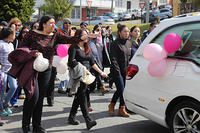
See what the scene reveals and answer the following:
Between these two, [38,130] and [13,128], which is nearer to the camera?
[38,130]

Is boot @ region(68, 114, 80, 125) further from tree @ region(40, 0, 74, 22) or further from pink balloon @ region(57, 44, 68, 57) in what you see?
tree @ region(40, 0, 74, 22)

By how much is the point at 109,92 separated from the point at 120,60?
2845 mm

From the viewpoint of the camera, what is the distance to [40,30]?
4629 millimetres

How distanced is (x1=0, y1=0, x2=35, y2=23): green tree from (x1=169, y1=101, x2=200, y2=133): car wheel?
2036cm

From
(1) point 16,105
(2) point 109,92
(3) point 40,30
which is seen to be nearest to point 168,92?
(3) point 40,30

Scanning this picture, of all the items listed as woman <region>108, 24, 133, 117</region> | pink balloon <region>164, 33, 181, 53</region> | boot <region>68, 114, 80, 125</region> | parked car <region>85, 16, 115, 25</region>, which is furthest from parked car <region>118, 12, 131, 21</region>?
pink balloon <region>164, 33, 181, 53</region>

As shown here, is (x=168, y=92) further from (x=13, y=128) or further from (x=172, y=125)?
(x=13, y=128)

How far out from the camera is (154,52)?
4164mm

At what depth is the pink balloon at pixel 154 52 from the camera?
163 inches

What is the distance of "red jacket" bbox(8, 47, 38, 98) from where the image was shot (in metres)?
4.41

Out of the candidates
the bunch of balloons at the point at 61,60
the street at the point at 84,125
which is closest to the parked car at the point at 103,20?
the street at the point at 84,125

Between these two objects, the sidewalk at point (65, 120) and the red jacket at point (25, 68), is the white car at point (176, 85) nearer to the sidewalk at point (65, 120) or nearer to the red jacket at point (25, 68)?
the sidewalk at point (65, 120)

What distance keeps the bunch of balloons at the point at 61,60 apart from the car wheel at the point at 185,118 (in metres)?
2.04

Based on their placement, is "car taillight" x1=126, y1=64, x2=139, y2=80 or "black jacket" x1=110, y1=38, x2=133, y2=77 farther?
"black jacket" x1=110, y1=38, x2=133, y2=77
